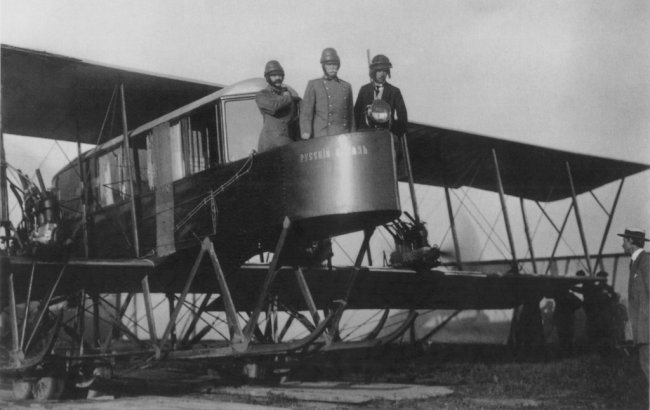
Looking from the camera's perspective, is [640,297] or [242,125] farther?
[242,125]

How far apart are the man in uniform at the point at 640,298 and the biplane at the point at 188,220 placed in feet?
7.68

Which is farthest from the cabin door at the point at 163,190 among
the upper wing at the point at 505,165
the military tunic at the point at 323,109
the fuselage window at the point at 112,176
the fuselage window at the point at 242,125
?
the upper wing at the point at 505,165

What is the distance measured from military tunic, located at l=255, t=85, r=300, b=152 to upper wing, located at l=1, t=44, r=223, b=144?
3.12 metres

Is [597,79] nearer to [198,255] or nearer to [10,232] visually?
[198,255]

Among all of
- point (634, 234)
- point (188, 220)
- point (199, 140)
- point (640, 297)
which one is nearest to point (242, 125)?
point (199, 140)

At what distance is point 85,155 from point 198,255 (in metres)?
4.91

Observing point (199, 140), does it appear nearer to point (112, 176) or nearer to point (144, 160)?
point (144, 160)

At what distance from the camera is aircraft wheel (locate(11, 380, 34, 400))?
1115 cm

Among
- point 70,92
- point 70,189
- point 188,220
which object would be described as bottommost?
point 188,220

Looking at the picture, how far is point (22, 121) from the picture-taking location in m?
12.5

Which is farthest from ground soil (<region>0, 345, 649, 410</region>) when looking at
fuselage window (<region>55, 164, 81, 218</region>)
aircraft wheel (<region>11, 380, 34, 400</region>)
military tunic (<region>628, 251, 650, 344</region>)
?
fuselage window (<region>55, 164, 81, 218</region>)

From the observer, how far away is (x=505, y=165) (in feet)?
56.5

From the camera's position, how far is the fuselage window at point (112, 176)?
37.8ft

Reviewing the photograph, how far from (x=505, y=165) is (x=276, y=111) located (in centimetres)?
1034
